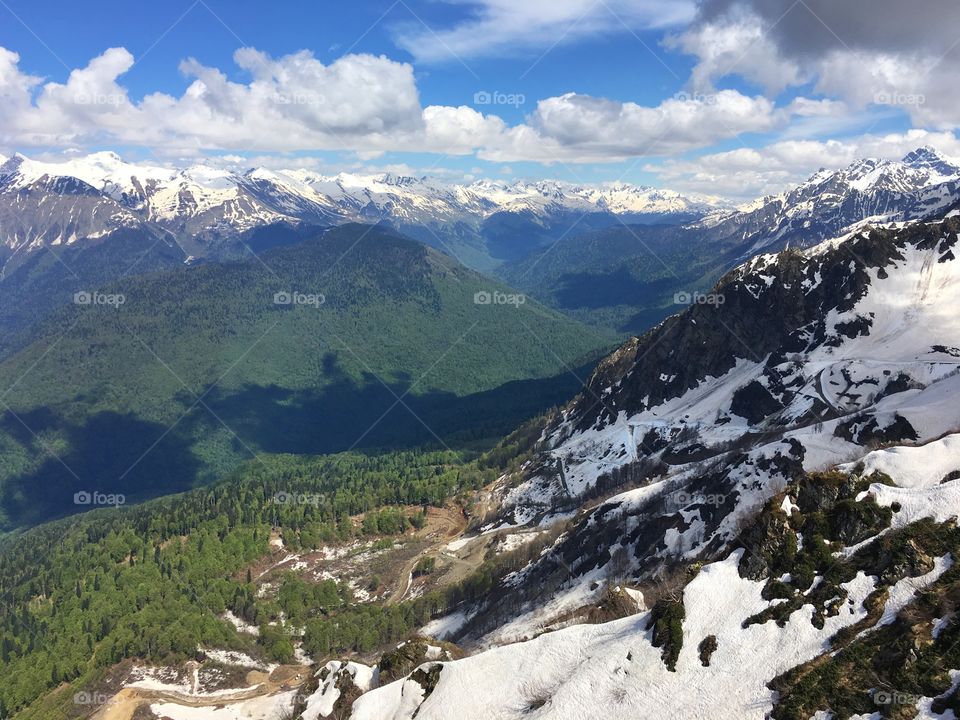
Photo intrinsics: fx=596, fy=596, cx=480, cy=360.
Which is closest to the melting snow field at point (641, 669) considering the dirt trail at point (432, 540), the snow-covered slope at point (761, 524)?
the snow-covered slope at point (761, 524)

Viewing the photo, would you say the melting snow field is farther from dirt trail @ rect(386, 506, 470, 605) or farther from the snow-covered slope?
dirt trail @ rect(386, 506, 470, 605)

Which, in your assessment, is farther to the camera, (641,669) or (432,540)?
(432,540)

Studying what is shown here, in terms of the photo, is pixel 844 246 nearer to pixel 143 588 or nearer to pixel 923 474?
pixel 923 474

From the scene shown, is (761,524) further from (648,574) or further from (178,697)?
(178,697)

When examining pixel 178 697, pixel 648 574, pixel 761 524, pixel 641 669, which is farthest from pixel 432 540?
pixel 641 669

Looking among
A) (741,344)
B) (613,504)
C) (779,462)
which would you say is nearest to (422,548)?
(613,504)

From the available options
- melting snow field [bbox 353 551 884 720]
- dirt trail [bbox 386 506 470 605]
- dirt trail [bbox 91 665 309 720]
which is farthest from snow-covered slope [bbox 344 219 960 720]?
dirt trail [bbox 91 665 309 720]

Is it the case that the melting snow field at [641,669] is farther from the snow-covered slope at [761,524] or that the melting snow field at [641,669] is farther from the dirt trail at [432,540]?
the dirt trail at [432,540]
